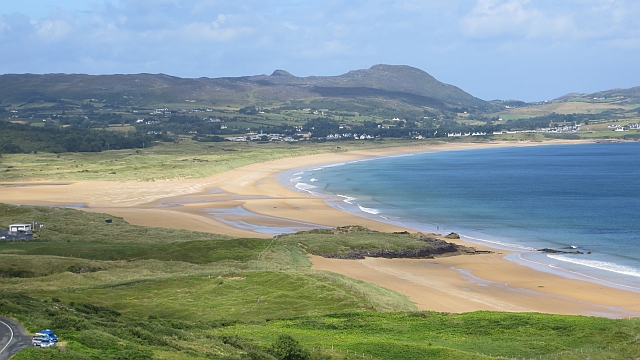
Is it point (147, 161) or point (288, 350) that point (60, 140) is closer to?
point (147, 161)

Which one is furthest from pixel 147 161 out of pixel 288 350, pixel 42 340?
pixel 42 340

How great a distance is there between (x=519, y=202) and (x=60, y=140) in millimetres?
114052

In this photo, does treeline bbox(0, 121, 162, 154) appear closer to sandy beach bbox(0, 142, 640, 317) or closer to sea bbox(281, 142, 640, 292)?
sandy beach bbox(0, 142, 640, 317)

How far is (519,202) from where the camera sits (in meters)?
83.8

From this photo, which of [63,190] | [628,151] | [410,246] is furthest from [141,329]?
[628,151]

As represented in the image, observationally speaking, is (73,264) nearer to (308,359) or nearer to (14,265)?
(14,265)

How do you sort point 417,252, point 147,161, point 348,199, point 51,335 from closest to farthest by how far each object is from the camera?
point 51,335
point 417,252
point 348,199
point 147,161

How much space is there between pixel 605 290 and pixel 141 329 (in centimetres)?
2862

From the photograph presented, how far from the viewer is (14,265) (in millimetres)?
40219

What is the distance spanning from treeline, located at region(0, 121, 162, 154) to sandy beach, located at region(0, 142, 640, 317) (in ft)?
153

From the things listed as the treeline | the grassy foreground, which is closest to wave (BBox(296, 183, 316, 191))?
the grassy foreground

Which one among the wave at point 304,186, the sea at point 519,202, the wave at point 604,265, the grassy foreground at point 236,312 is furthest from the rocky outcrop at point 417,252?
the wave at point 304,186

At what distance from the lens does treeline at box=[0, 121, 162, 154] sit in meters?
150

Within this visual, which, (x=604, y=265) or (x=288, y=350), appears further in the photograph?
(x=604, y=265)
